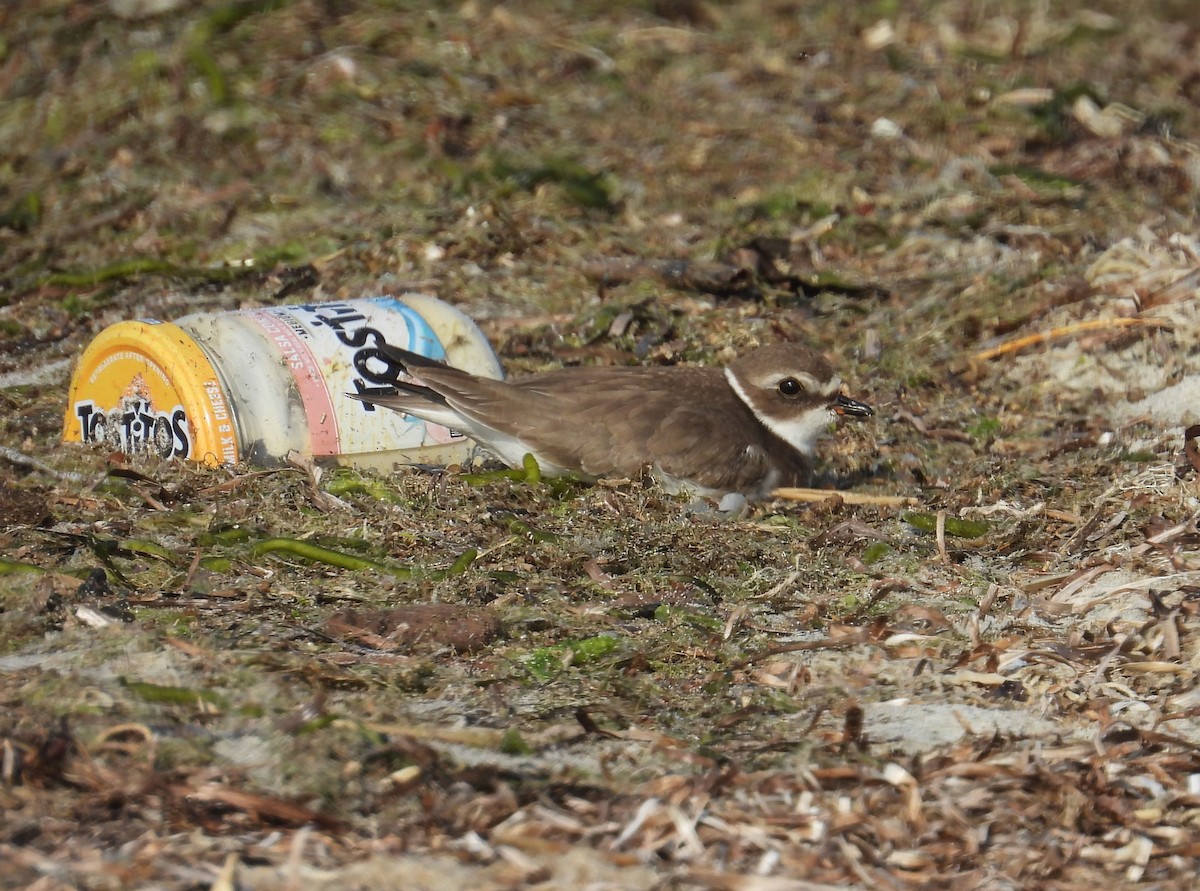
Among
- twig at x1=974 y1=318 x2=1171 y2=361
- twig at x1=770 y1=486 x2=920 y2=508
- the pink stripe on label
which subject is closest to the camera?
the pink stripe on label

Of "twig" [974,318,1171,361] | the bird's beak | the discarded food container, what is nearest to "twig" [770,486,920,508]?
the bird's beak

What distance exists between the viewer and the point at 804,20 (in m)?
10.6

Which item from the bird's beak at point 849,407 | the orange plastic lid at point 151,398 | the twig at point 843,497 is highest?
the orange plastic lid at point 151,398

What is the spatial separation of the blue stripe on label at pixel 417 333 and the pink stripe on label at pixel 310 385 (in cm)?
39

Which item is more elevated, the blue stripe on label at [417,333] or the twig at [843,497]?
the blue stripe on label at [417,333]

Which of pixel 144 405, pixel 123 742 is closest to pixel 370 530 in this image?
pixel 144 405

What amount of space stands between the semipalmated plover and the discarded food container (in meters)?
0.12

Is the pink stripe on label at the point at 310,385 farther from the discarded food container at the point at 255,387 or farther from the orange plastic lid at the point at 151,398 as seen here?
the orange plastic lid at the point at 151,398

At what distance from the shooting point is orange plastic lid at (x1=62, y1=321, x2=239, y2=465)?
523cm

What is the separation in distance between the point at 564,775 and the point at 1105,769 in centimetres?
122

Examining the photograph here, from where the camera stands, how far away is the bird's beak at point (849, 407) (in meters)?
6.30

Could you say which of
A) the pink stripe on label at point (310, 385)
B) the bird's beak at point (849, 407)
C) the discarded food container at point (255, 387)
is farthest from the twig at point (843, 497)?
the pink stripe on label at point (310, 385)

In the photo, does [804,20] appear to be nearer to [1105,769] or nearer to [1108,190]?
[1108,190]

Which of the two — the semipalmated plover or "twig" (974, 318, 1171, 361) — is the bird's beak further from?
"twig" (974, 318, 1171, 361)
